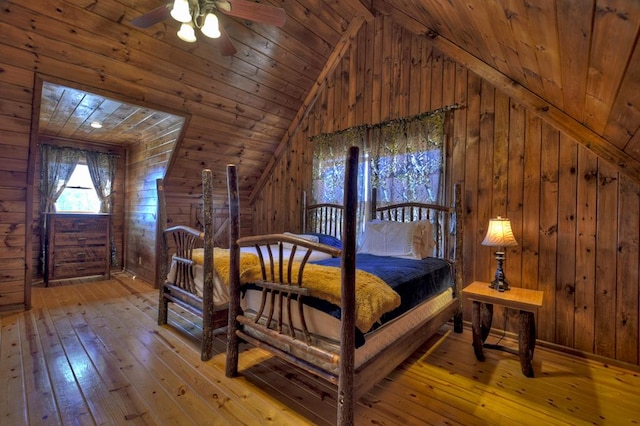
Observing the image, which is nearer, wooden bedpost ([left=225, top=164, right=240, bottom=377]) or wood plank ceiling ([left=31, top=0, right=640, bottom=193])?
wood plank ceiling ([left=31, top=0, right=640, bottom=193])

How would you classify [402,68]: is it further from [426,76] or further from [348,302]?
[348,302]

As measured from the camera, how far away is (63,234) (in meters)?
4.51

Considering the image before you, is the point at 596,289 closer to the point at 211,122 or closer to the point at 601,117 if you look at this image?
the point at 601,117

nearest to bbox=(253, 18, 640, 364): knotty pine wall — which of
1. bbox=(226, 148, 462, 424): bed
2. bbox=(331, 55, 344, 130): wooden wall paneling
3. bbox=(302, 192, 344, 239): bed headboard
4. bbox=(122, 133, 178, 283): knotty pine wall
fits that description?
bbox=(331, 55, 344, 130): wooden wall paneling

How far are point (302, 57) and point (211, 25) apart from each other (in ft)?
6.68

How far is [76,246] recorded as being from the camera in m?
4.62

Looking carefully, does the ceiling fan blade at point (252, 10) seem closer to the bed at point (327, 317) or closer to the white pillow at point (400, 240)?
the bed at point (327, 317)

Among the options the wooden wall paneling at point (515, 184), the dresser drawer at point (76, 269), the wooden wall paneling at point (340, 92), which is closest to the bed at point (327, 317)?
the wooden wall paneling at point (515, 184)

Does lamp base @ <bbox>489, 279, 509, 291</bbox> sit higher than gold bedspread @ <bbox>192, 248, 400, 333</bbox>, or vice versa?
gold bedspread @ <bbox>192, 248, 400, 333</bbox>

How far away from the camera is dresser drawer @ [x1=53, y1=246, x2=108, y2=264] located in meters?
4.49

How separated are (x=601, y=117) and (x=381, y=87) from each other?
225 centimetres

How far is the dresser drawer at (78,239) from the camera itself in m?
4.49

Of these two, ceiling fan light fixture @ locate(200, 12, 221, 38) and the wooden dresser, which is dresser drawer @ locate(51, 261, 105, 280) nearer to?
the wooden dresser

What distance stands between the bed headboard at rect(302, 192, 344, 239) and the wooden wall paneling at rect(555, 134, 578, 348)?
2305 millimetres
